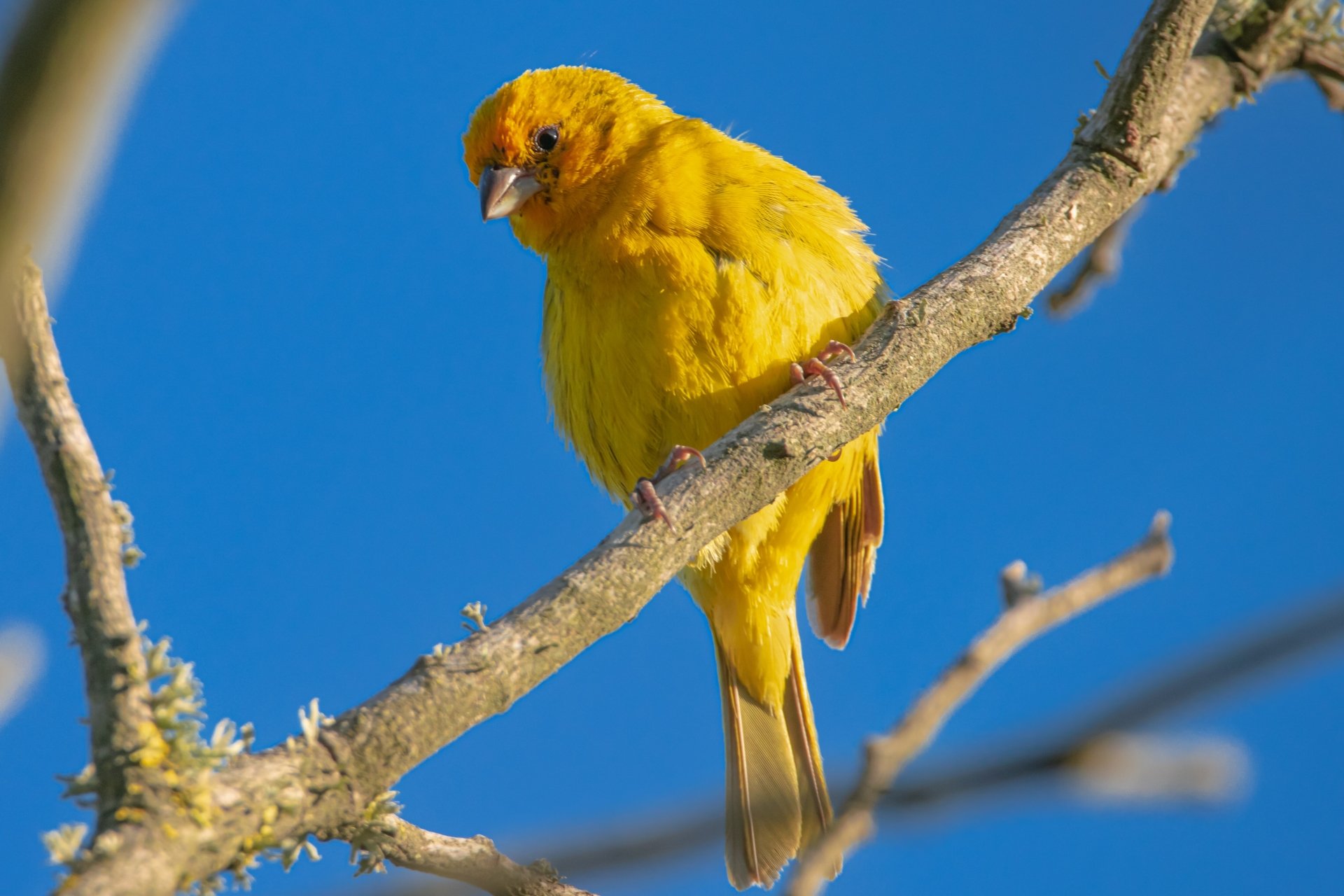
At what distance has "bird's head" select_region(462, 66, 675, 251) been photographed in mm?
4238

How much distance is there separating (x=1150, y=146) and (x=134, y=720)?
2918 mm

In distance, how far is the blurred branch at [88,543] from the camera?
161 centimetres

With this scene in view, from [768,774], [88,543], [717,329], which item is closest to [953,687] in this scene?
[88,543]

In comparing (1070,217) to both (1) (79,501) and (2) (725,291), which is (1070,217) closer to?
(2) (725,291)

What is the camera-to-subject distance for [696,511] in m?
2.55

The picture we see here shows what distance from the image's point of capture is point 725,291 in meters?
3.71

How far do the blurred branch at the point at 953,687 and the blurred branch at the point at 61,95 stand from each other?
0.68 m

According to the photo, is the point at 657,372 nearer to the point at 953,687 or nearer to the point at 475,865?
the point at 475,865

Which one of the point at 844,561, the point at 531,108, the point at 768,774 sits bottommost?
the point at 768,774

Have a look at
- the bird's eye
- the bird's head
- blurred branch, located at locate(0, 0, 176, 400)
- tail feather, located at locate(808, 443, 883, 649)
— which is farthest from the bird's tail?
blurred branch, located at locate(0, 0, 176, 400)

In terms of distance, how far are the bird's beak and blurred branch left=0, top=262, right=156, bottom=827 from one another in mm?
2745

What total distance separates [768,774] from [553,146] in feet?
7.74

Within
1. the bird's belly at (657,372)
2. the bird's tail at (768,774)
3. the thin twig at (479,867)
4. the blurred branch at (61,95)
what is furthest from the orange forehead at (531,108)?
the blurred branch at (61,95)

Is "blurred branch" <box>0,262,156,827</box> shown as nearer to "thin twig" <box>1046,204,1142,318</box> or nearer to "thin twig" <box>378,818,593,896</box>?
"thin twig" <box>378,818,593,896</box>
